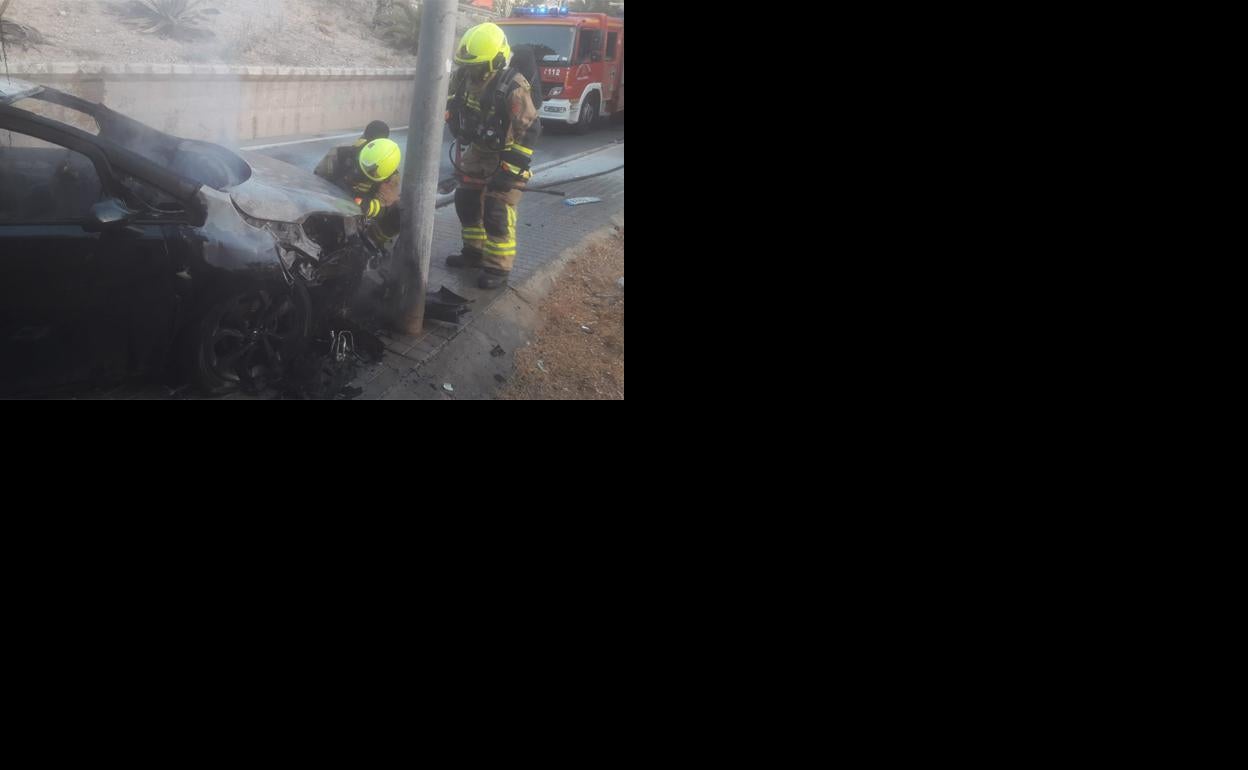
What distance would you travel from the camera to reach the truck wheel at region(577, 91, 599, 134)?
41.5 feet

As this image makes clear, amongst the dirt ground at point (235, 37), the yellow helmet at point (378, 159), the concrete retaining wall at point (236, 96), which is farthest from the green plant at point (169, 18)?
the yellow helmet at point (378, 159)

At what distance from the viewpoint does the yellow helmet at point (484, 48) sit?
4.55 metres

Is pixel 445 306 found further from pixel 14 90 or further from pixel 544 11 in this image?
pixel 544 11

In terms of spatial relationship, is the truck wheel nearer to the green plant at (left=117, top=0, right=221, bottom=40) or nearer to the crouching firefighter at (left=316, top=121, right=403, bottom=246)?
the green plant at (left=117, top=0, right=221, bottom=40)

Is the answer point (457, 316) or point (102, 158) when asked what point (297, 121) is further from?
point (102, 158)

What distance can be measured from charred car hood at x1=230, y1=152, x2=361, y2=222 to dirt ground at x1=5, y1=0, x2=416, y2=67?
1234mm

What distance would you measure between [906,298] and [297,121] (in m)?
3.95

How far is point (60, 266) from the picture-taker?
9.20 feet

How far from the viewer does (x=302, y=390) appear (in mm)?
3607

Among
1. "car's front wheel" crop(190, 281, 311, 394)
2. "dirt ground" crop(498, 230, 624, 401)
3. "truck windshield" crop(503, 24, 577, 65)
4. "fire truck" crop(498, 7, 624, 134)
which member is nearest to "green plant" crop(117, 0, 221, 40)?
"car's front wheel" crop(190, 281, 311, 394)

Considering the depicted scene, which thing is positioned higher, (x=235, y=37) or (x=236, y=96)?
(x=235, y=37)

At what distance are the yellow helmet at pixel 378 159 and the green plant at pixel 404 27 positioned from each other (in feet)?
3.43

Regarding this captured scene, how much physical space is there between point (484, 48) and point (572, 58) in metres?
8.05

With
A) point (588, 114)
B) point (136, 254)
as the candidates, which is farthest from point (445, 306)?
point (588, 114)
